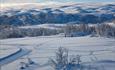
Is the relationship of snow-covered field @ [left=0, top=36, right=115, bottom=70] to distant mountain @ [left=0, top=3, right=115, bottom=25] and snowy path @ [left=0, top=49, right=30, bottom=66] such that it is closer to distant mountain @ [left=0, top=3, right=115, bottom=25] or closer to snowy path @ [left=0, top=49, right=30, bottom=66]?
snowy path @ [left=0, top=49, right=30, bottom=66]

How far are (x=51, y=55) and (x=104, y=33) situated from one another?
476cm

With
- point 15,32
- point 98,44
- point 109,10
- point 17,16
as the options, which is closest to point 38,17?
point 17,16

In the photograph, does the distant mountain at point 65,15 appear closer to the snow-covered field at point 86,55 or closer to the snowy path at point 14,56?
the snow-covered field at point 86,55

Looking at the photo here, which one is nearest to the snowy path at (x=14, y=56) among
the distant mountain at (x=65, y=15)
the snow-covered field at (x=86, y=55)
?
the snow-covered field at (x=86, y=55)

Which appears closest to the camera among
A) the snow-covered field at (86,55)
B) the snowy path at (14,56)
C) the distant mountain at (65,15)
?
the snow-covered field at (86,55)

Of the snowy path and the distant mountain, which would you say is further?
the distant mountain

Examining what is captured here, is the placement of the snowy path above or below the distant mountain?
above

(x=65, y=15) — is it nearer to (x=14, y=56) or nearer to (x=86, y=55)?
(x=14, y=56)

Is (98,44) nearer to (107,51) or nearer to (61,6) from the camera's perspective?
(107,51)

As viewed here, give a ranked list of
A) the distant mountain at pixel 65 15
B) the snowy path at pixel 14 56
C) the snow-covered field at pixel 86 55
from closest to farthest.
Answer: the snow-covered field at pixel 86 55, the snowy path at pixel 14 56, the distant mountain at pixel 65 15

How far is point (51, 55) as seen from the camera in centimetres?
744

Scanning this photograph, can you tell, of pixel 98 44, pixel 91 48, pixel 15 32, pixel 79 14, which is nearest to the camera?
pixel 91 48

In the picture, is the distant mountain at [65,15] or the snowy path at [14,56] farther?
the distant mountain at [65,15]

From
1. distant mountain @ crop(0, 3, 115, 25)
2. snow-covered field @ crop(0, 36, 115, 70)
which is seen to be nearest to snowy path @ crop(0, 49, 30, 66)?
snow-covered field @ crop(0, 36, 115, 70)
